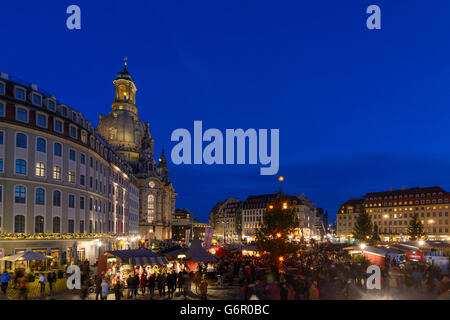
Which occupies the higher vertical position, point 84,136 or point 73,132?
point 73,132

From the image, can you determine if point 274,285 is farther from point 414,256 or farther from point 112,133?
point 112,133

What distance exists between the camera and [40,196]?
4003 cm

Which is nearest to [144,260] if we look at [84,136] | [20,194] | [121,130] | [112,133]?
[20,194]

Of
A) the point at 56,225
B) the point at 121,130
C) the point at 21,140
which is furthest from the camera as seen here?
Answer: the point at 121,130

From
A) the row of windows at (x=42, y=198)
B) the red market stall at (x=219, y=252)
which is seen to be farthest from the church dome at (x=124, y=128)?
the red market stall at (x=219, y=252)

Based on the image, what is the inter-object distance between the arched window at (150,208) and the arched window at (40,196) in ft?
313

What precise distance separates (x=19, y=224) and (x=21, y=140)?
8.20m

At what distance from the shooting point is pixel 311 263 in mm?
37562

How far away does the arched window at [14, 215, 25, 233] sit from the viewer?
122ft

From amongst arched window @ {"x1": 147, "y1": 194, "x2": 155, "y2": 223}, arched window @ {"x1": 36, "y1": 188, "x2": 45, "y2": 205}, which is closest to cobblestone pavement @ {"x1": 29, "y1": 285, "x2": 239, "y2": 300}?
arched window @ {"x1": 36, "y1": 188, "x2": 45, "y2": 205}
